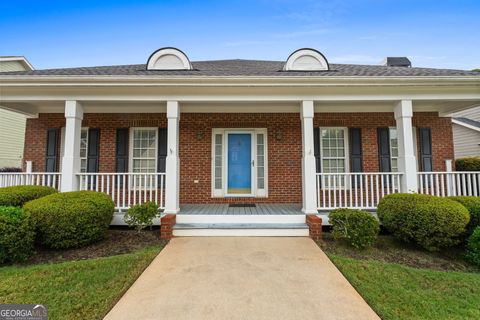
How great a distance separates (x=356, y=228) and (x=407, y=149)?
2.66 m

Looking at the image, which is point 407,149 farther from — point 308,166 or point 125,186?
point 125,186

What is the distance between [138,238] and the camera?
16.8 ft

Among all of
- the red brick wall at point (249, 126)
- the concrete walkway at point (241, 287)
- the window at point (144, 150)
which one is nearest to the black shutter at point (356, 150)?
the red brick wall at point (249, 126)

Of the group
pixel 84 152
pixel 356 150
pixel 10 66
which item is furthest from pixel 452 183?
pixel 10 66

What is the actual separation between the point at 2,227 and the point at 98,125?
4.27 meters

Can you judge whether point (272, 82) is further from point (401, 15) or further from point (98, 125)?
point (401, 15)

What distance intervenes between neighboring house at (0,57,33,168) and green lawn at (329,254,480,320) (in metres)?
16.5

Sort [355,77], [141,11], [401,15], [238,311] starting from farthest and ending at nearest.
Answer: [141,11], [401,15], [355,77], [238,311]

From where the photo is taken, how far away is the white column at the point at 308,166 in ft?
18.8

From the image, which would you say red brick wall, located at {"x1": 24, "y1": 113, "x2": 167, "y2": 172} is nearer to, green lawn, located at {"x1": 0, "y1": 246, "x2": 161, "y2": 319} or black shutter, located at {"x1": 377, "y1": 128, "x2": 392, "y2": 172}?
green lawn, located at {"x1": 0, "y1": 246, "x2": 161, "y2": 319}

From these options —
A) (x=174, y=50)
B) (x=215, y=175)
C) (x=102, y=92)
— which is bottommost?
(x=215, y=175)

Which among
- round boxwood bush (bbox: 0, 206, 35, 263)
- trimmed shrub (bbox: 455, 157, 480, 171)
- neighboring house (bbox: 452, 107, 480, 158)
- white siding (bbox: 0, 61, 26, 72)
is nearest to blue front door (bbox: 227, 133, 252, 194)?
round boxwood bush (bbox: 0, 206, 35, 263)

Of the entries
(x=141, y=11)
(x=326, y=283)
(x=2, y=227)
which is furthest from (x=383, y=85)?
(x=141, y=11)

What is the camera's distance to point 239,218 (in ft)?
18.4
